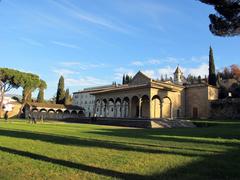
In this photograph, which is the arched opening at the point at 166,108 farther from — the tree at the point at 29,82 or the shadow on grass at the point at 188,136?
the shadow on grass at the point at 188,136

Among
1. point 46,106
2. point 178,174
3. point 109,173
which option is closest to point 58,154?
point 109,173

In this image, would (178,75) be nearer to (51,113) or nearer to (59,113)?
(59,113)

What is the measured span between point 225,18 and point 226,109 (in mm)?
34969

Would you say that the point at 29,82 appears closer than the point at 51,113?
Yes

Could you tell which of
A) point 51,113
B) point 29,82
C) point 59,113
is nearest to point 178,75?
point 59,113

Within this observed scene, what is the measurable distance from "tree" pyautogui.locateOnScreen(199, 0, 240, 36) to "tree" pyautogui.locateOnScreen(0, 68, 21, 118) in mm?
47161

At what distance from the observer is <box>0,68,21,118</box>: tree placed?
180 ft

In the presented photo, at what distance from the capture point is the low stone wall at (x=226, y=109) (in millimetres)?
46188

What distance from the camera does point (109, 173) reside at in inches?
241

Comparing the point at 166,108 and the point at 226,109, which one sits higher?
the point at 166,108

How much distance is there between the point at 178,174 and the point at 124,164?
1473 millimetres

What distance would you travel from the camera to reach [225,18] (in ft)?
47.9

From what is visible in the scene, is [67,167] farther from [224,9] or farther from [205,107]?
[205,107]

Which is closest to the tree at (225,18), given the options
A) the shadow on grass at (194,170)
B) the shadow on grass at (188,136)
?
the shadow on grass at (188,136)
